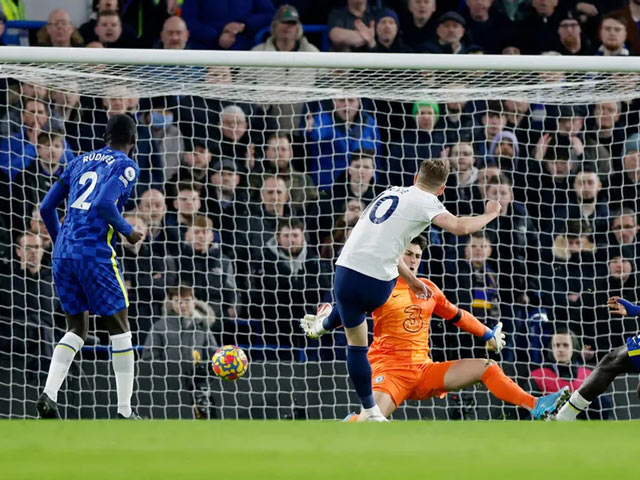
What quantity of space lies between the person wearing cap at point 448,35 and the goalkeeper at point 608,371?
3.89 meters

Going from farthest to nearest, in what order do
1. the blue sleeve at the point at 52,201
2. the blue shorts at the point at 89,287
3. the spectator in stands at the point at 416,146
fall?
the spectator in stands at the point at 416,146 < the blue sleeve at the point at 52,201 < the blue shorts at the point at 89,287

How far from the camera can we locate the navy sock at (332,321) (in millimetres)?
7773

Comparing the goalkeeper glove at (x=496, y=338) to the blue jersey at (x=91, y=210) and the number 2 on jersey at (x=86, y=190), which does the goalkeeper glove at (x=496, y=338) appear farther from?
the number 2 on jersey at (x=86, y=190)

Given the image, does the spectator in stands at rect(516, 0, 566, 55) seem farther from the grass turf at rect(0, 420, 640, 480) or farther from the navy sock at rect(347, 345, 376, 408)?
the grass turf at rect(0, 420, 640, 480)

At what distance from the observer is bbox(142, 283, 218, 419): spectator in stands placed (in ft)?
29.8

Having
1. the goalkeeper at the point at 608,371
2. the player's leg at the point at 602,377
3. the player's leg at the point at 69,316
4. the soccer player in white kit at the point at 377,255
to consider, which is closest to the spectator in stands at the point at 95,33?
the player's leg at the point at 69,316

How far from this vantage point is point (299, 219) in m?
9.97

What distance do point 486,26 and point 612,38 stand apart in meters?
1.30

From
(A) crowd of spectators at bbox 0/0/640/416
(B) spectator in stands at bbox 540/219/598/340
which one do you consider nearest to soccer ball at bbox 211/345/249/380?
(A) crowd of spectators at bbox 0/0/640/416

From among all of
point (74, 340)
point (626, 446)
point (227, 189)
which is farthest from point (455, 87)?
point (626, 446)

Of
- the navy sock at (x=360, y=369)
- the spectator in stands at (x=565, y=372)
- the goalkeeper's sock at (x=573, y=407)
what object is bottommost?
the spectator in stands at (x=565, y=372)

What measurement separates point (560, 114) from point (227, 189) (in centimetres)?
316

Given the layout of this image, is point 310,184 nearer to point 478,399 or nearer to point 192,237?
point 192,237

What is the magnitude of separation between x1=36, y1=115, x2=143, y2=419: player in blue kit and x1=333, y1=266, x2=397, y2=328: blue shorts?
4.39 feet
